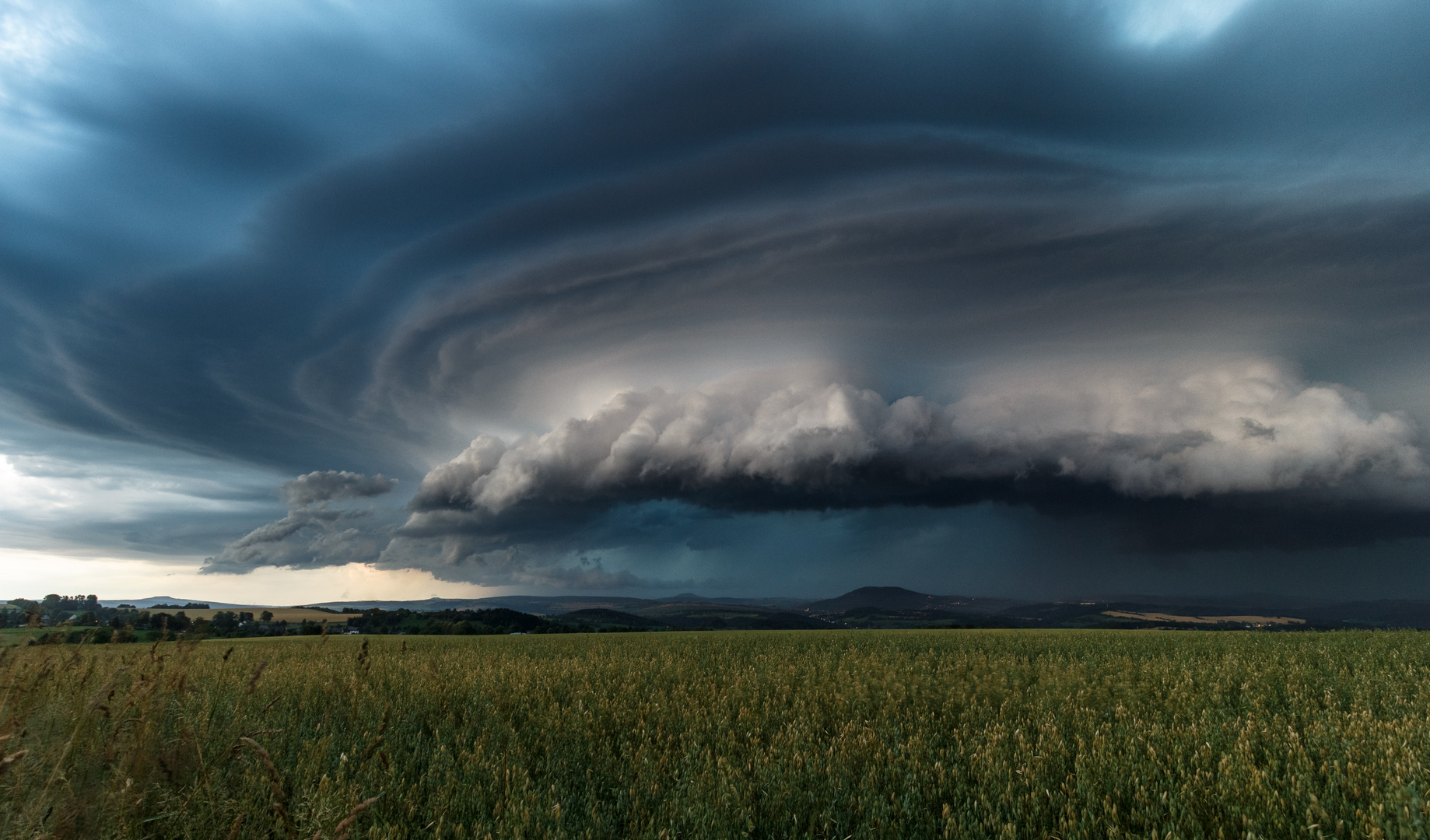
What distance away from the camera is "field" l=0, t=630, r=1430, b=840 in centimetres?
506

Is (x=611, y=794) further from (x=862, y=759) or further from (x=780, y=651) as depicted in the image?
(x=780, y=651)

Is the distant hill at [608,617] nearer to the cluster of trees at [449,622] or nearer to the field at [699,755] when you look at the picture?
the cluster of trees at [449,622]

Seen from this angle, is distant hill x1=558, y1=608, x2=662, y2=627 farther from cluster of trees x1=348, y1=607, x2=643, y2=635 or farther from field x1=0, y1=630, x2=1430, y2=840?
field x1=0, y1=630, x2=1430, y2=840

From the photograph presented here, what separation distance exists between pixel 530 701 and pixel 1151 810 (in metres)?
8.08

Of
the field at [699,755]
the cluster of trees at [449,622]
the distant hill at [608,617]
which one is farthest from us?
the distant hill at [608,617]

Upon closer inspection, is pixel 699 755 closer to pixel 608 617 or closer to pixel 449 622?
pixel 449 622

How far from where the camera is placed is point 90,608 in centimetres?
761

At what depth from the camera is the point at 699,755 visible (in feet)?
22.4

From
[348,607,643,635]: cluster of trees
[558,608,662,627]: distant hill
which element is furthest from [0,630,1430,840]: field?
[558,608,662,627]: distant hill

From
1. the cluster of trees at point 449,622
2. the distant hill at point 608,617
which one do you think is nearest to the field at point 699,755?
the cluster of trees at point 449,622

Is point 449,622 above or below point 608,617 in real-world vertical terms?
above

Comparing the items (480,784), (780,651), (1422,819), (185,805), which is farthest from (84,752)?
(780,651)

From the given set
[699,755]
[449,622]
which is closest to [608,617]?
[449,622]

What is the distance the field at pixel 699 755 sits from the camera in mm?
5059
